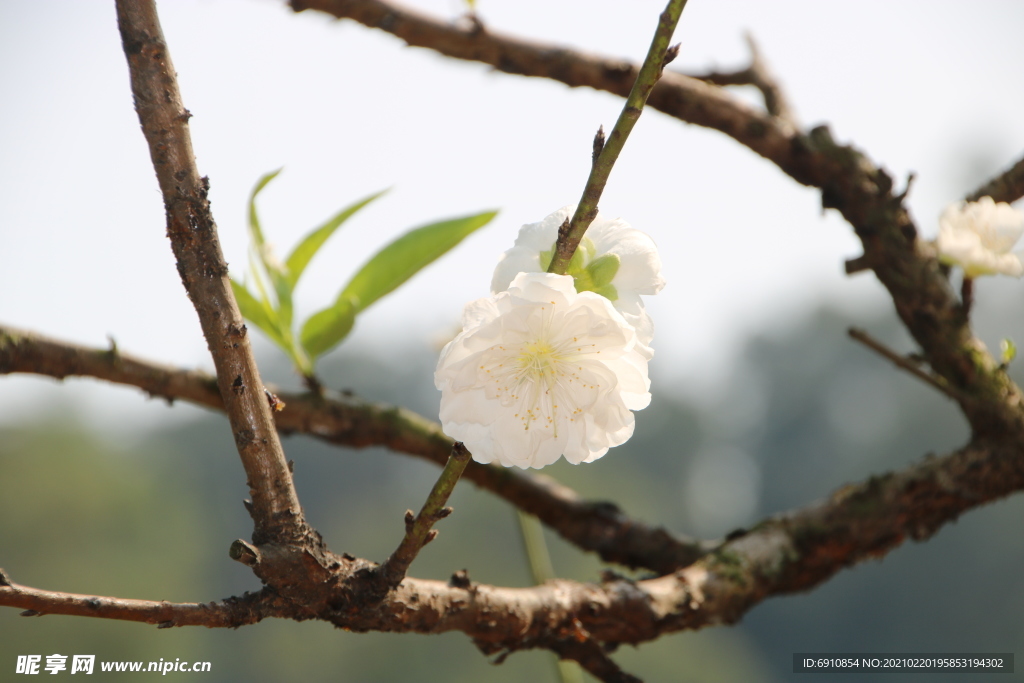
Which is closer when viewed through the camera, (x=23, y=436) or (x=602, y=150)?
(x=602, y=150)

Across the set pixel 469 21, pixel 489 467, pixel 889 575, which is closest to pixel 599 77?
pixel 469 21

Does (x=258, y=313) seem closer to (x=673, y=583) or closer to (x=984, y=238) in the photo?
(x=673, y=583)

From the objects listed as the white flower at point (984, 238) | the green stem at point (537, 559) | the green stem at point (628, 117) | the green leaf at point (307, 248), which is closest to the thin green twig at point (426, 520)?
the green stem at point (628, 117)

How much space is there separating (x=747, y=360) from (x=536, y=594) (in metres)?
25.8

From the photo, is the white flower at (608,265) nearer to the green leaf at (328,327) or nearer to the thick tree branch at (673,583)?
the thick tree branch at (673,583)

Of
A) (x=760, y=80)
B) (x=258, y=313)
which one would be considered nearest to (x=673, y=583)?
(x=258, y=313)

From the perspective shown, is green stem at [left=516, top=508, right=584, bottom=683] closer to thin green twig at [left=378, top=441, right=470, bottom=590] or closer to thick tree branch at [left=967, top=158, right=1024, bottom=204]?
thin green twig at [left=378, top=441, right=470, bottom=590]

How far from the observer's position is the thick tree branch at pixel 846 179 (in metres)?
0.88

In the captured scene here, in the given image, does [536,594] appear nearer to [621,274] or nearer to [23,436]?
[621,274]

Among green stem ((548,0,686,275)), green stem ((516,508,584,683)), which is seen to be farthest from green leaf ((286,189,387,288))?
green stem ((548,0,686,275))

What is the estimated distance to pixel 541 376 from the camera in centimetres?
43

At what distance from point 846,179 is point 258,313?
81 cm

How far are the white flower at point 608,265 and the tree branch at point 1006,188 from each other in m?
0.73

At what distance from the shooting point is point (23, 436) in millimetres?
15734
